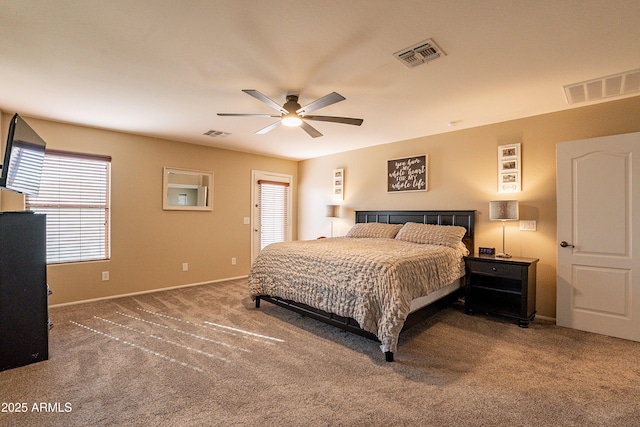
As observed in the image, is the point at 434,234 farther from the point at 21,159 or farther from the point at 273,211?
the point at 21,159

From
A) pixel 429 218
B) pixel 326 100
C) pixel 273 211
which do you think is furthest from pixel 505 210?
pixel 273 211

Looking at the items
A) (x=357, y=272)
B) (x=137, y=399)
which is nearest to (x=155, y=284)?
(x=137, y=399)

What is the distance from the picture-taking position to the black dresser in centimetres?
227

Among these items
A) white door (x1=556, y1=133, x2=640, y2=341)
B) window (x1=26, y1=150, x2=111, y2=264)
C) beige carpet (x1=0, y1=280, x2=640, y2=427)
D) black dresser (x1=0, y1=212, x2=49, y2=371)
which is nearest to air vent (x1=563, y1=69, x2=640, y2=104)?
white door (x1=556, y1=133, x2=640, y2=341)

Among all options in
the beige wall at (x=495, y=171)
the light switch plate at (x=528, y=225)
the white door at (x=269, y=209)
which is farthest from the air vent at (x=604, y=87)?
the white door at (x=269, y=209)

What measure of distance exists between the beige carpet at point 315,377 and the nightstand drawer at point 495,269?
1.85 feet

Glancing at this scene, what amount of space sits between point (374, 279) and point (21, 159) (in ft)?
9.91

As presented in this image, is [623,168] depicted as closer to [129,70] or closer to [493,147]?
[493,147]

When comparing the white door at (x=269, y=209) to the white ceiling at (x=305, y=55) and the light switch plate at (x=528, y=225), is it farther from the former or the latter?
the light switch plate at (x=528, y=225)

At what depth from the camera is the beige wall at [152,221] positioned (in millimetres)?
4016

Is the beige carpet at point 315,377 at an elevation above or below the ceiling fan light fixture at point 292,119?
below

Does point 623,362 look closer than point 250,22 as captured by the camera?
No

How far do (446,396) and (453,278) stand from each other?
167cm

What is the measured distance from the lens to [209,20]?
6.25ft
